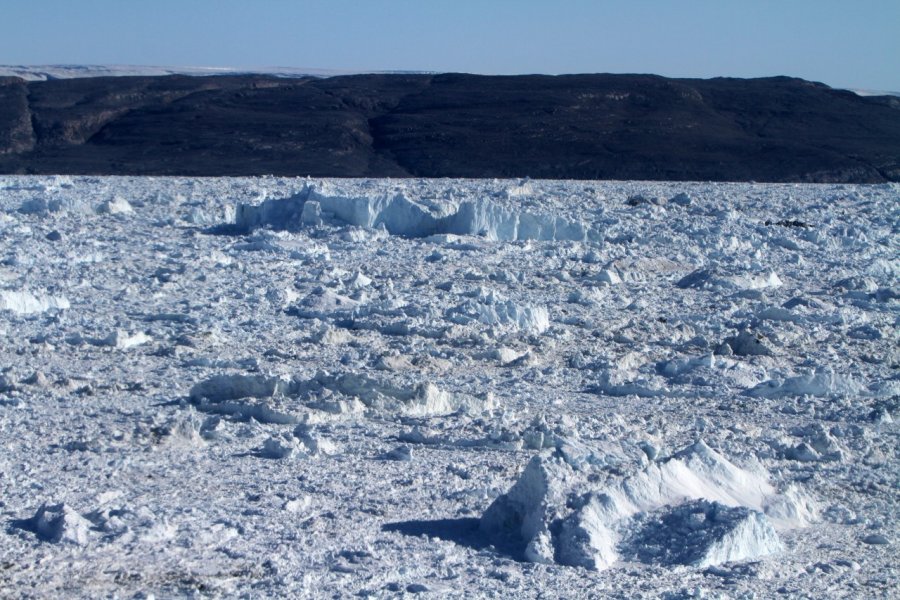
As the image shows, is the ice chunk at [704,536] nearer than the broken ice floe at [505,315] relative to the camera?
Yes

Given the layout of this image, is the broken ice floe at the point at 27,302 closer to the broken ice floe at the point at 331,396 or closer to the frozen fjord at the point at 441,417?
the frozen fjord at the point at 441,417

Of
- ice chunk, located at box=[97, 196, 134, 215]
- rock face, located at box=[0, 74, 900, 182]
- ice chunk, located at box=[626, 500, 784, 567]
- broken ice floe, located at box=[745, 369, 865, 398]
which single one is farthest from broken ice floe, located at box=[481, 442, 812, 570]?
rock face, located at box=[0, 74, 900, 182]

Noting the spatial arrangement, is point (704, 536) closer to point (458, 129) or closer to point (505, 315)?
point (505, 315)

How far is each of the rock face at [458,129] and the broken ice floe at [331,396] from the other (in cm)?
1832

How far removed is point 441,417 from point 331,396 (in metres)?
0.51

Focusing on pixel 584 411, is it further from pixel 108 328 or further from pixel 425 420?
pixel 108 328

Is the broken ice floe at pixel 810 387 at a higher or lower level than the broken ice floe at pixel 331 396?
higher

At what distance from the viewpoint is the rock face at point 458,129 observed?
969 inches

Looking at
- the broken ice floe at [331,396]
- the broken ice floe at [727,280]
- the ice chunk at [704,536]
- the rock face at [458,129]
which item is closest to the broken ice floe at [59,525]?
the broken ice floe at [331,396]

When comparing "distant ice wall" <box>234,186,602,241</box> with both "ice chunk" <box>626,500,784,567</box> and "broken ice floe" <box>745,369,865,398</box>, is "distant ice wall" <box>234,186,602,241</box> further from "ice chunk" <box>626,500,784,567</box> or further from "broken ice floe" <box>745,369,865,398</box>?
"ice chunk" <box>626,500,784,567</box>

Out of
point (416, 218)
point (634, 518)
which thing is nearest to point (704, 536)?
point (634, 518)

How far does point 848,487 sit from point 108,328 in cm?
446

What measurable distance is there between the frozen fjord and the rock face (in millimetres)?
13659

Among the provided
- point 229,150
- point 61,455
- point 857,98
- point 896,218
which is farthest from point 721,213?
point 857,98
